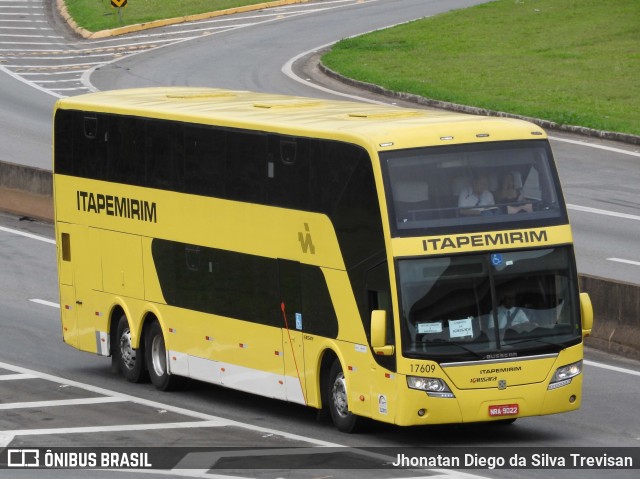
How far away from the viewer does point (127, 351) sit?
72.6ft

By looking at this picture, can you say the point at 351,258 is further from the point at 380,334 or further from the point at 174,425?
the point at 174,425

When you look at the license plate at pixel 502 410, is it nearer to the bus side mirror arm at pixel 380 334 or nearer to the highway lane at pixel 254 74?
the bus side mirror arm at pixel 380 334

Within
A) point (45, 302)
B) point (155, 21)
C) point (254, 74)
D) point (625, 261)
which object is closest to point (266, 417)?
point (45, 302)

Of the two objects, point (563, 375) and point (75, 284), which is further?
point (75, 284)

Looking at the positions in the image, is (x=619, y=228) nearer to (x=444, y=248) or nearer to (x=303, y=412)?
(x=303, y=412)

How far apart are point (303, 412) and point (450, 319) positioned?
358 centimetres

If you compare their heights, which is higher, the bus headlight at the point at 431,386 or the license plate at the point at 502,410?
the bus headlight at the point at 431,386

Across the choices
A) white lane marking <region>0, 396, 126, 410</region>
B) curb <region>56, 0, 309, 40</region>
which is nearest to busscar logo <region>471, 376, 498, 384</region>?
white lane marking <region>0, 396, 126, 410</region>

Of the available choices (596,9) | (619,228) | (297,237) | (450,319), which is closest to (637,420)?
(450,319)

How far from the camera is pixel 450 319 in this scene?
54.5 feet

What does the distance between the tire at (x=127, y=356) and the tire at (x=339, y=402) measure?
451cm

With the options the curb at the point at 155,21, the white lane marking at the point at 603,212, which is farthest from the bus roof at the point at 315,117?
the curb at the point at 155,21

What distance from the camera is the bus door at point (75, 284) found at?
22.7m

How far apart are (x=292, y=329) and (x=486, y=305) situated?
274 cm
